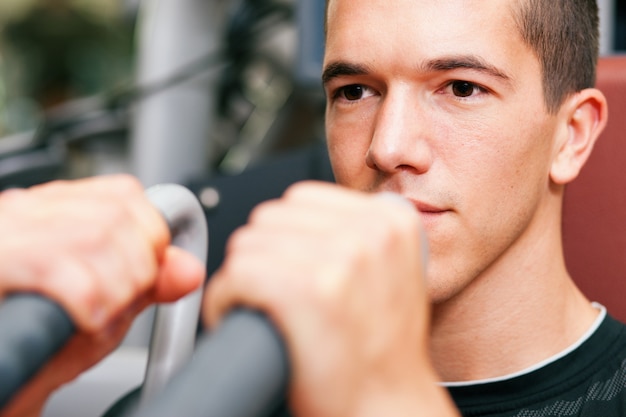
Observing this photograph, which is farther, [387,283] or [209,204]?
[209,204]

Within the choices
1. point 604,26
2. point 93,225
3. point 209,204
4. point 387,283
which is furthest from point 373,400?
point 604,26

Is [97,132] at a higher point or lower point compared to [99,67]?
higher

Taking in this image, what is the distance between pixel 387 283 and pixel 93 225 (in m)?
0.15

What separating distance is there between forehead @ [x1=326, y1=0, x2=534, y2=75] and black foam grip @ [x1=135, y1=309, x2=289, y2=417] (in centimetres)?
50

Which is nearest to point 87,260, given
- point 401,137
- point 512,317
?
point 401,137

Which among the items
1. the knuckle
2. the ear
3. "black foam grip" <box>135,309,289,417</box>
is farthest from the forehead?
"black foam grip" <box>135,309,289,417</box>

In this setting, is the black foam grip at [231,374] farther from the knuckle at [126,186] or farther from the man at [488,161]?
the man at [488,161]

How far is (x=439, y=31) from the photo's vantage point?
774 millimetres

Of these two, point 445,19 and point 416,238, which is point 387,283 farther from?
point 445,19

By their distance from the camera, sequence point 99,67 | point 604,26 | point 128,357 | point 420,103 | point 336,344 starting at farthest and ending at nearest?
point 99,67, point 604,26, point 128,357, point 420,103, point 336,344

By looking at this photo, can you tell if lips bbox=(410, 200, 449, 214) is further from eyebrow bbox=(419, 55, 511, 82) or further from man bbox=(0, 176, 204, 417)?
man bbox=(0, 176, 204, 417)

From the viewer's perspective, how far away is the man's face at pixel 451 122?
2.50 ft

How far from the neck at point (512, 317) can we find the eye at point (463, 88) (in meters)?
0.18

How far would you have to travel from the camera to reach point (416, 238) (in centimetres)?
40
